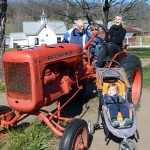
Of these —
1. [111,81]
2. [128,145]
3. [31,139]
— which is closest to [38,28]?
[111,81]

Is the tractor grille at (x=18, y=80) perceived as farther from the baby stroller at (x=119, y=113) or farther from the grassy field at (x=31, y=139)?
the baby stroller at (x=119, y=113)

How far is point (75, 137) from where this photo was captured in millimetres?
3891

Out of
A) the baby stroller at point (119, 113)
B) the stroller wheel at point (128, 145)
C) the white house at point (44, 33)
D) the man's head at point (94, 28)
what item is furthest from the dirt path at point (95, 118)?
the white house at point (44, 33)

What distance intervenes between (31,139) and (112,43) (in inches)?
99.2

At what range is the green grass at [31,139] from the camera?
4238mm

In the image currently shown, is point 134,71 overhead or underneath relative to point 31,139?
overhead

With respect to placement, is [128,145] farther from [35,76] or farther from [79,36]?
[79,36]

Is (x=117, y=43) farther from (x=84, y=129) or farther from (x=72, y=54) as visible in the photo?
(x=84, y=129)

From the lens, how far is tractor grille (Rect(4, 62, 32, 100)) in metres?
3.90

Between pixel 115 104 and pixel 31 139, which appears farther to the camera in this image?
pixel 115 104

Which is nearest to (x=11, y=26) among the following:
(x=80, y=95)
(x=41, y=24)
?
(x=41, y=24)

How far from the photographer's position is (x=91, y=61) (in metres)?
6.07

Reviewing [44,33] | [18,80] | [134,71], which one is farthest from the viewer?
[44,33]

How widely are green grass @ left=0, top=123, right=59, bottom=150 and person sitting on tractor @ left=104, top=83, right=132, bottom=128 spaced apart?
2.94 feet
